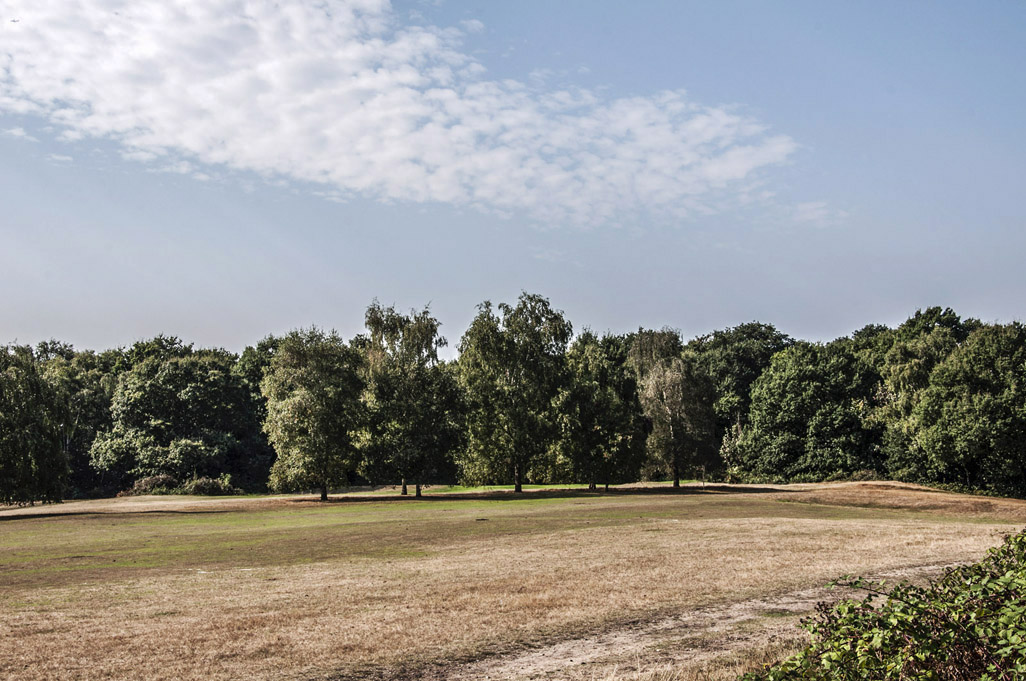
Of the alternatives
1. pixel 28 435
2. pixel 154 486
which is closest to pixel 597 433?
pixel 28 435

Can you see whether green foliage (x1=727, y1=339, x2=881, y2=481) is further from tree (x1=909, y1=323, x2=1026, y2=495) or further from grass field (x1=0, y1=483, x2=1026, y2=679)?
grass field (x1=0, y1=483, x2=1026, y2=679)

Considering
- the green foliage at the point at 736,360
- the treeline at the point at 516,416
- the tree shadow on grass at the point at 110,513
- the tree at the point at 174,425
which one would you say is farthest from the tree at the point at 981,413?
the tree at the point at 174,425

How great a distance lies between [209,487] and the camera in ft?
274

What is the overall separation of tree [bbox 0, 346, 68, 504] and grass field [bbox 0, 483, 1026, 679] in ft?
55.0

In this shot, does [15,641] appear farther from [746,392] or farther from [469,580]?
Answer: [746,392]

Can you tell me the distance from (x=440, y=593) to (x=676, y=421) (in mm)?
58954

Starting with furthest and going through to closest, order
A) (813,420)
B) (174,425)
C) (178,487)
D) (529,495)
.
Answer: (174,425) → (813,420) → (178,487) → (529,495)

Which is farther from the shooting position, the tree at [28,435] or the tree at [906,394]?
the tree at [906,394]

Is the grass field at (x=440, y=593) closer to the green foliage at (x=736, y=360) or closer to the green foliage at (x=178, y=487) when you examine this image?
the green foliage at (x=178, y=487)

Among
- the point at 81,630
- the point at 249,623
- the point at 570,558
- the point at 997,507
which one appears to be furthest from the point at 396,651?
the point at 997,507

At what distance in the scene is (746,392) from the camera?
111m

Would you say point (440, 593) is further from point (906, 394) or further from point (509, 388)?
point (906, 394)

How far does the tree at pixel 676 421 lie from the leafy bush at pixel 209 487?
46524mm

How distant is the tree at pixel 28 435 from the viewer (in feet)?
172
